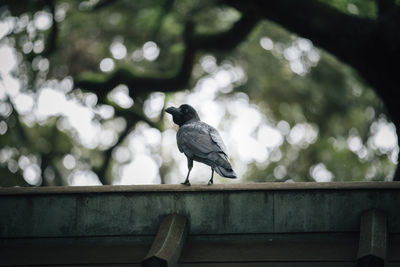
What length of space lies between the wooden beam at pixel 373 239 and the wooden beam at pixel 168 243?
5.16 feet

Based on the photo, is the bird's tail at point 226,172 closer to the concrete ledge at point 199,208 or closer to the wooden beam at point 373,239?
the concrete ledge at point 199,208

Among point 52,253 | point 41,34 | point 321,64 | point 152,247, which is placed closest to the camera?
point 152,247

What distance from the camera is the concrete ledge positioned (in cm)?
650

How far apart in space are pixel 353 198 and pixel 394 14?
14.7ft

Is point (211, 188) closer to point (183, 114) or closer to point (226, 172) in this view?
point (226, 172)

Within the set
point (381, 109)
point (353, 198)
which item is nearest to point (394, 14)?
point (353, 198)

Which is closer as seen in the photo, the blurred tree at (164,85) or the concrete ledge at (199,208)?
the concrete ledge at (199,208)

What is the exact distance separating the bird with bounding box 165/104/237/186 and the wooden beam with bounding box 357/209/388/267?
4.71 feet

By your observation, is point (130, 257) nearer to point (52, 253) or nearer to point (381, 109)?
point (52, 253)

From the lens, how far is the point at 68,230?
6.73 metres

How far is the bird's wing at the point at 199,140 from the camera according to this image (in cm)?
745

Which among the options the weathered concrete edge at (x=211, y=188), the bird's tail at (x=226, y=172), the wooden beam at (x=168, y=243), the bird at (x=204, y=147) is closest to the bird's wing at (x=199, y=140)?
the bird at (x=204, y=147)

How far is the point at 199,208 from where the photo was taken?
6.70m

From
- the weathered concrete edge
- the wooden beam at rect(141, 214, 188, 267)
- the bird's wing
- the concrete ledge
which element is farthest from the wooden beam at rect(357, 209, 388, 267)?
the bird's wing
